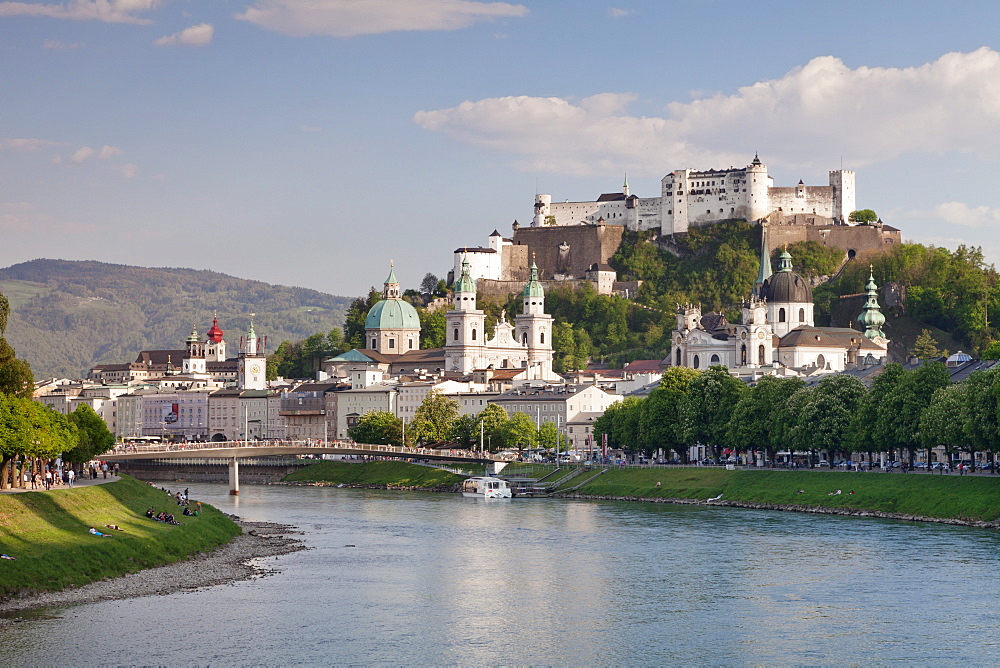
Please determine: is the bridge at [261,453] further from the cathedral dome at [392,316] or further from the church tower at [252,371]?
the church tower at [252,371]

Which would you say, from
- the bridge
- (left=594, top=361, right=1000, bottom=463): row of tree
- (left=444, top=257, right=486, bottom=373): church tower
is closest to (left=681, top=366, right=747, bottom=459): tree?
(left=594, top=361, right=1000, bottom=463): row of tree

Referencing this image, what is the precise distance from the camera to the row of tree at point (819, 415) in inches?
2852

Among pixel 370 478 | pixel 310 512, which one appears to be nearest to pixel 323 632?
pixel 310 512

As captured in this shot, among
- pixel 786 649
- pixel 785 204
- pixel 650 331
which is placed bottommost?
pixel 786 649

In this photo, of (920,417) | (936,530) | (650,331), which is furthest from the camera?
(650,331)

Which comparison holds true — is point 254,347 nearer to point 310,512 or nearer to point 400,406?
point 400,406

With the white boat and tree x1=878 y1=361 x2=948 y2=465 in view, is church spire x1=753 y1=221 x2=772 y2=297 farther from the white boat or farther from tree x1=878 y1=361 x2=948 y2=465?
tree x1=878 y1=361 x2=948 y2=465

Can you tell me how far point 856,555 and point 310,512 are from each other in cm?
3359

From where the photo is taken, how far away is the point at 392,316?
180m

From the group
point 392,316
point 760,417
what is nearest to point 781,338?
point 392,316

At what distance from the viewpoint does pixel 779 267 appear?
169000 millimetres

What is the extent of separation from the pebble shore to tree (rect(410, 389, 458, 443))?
62.9 m

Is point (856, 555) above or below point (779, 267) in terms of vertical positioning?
below

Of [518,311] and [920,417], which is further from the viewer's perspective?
[518,311]
